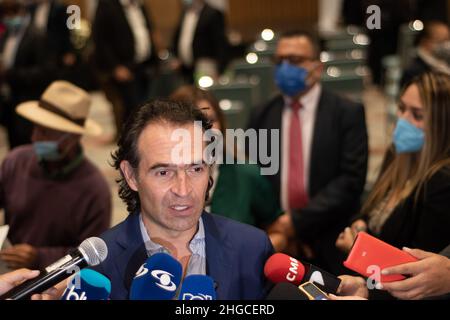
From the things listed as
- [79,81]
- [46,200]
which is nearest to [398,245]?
[46,200]

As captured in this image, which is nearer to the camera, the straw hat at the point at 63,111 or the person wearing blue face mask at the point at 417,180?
the person wearing blue face mask at the point at 417,180

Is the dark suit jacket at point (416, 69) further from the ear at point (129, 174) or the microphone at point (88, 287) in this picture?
the microphone at point (88, 287)

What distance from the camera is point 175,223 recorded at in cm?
191

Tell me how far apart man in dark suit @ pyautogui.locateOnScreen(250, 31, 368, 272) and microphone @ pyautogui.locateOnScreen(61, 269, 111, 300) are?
2038 millimetres

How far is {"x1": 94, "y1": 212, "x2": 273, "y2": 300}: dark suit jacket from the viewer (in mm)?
1893

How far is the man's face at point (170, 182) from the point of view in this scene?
1.89 meters

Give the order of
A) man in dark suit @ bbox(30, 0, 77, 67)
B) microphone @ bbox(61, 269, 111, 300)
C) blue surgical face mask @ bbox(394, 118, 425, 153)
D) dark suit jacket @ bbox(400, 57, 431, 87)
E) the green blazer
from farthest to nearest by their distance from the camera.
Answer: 1. man in dark suit @ bbox(30, 0, 77, 67)
2. dark suit jacket @ bbox(400, 57, 431, 87)
3. the green blazer
4. blue surgical face mask @ bbox(394, 118, 425, 153)
5. microphone @ bbox(61, 269, 111, 300)

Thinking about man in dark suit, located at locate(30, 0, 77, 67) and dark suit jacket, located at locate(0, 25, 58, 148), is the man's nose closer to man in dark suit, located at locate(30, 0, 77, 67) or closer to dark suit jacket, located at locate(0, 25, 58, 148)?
dark suit jacket, located at locate(0, 25, 58, 148)

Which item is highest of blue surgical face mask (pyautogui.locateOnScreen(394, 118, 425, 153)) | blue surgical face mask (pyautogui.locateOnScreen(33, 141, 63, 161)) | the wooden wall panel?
the wooden wall panel

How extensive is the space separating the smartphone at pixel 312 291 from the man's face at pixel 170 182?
35 cm

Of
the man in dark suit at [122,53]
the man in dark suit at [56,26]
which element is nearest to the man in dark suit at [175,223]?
the man in dark suit at [122,53]

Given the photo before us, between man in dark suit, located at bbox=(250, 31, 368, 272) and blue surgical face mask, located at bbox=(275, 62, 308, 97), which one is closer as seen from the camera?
man in dark suit, located at bbox=(250, 31, 368, 272)

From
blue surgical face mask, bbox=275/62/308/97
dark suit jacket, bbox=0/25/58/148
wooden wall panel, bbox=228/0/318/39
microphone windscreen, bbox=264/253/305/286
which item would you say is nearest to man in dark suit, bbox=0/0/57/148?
dark suit jacket, bbox=0/25/58/148

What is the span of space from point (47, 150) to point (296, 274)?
5.86 ft
